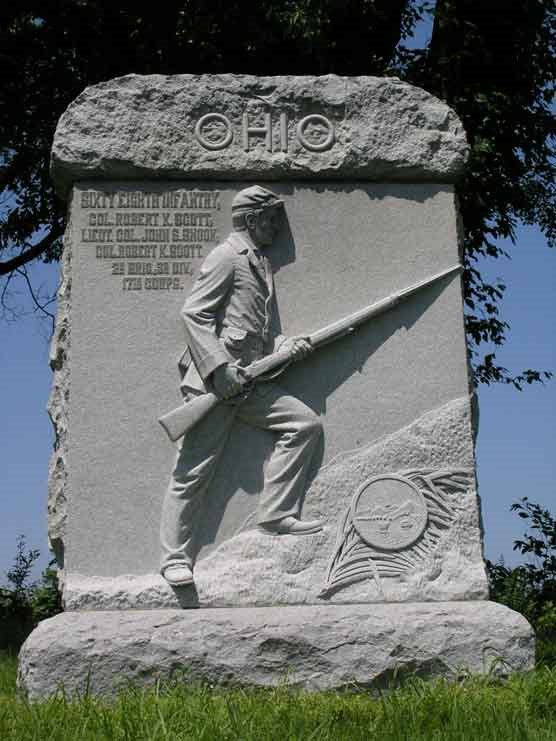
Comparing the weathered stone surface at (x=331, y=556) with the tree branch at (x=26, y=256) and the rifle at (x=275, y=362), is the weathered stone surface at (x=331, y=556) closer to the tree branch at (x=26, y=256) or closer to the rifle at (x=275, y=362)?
the rifle at (x=275, y=362)

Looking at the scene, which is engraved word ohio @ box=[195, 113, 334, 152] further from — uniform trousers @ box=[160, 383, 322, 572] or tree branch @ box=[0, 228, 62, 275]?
tree branch @ box=[0, 228, 62, 275]

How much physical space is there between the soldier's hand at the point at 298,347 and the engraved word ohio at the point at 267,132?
44.3 inches

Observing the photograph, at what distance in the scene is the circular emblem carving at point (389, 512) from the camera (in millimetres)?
5469

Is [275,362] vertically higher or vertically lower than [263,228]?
lower

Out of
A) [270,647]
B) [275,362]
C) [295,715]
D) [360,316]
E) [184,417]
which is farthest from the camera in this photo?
[360,316]

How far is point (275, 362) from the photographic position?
5492mm

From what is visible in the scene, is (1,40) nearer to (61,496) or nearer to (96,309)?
(96,309)

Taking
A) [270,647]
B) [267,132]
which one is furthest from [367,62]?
[270,647]

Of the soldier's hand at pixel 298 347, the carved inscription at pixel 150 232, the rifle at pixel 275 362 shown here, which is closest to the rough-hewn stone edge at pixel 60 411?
the carved inscription at pixel 150 232

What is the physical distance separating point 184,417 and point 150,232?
1.10 meters

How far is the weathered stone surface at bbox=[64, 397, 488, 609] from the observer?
17.4 ft

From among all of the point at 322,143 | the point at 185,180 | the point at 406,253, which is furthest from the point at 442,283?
the point at 185,180

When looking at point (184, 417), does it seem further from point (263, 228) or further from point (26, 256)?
point (26, 256)

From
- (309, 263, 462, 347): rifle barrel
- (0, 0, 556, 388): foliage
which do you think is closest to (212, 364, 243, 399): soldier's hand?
(309, 263, 462, 347): rifle barrel
